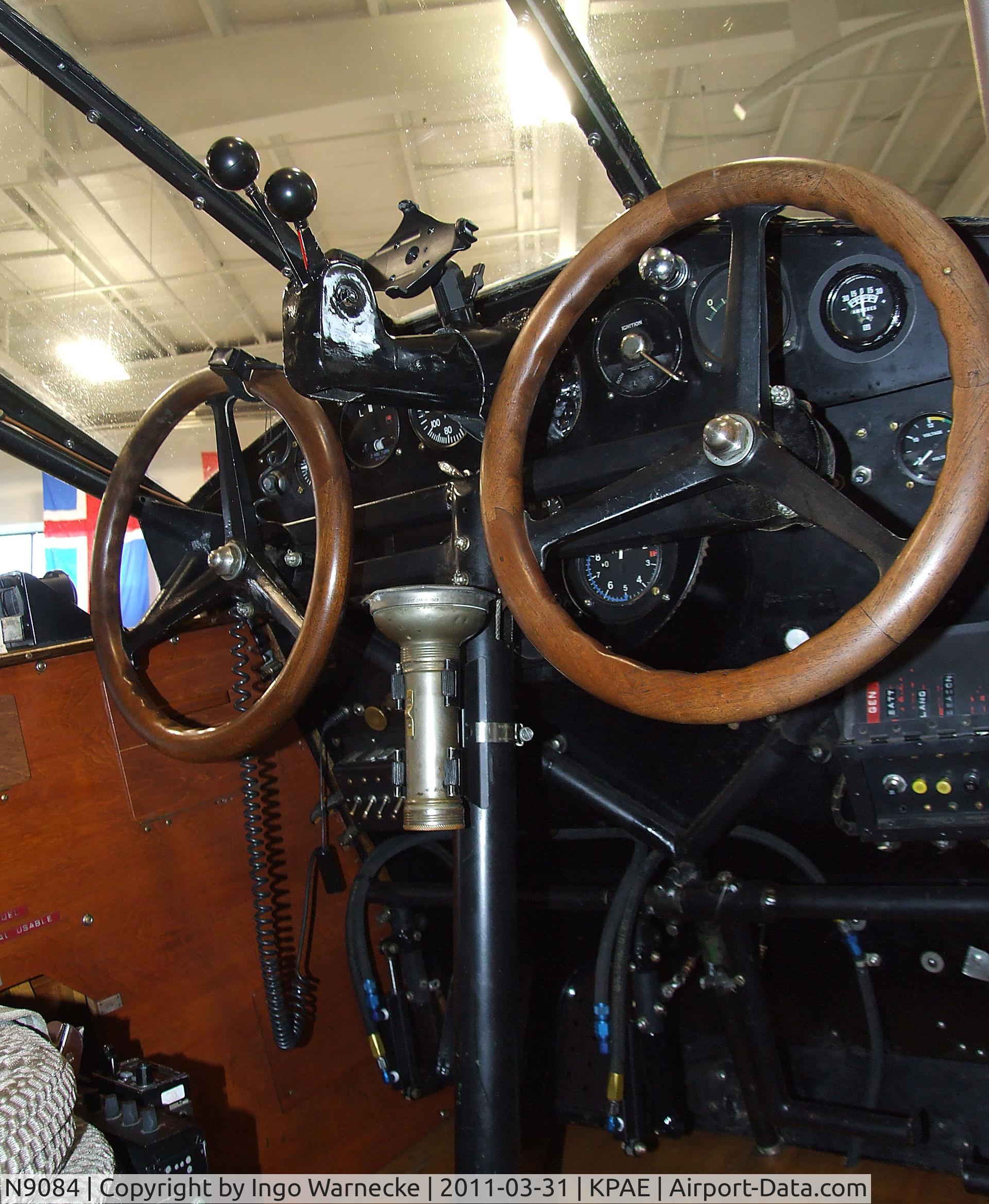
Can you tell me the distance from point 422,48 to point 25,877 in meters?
2.09

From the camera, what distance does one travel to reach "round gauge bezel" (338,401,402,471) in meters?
2.11

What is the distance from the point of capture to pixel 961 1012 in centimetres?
188

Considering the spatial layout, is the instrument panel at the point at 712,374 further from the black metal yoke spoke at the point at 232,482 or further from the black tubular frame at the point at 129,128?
the black tubular frame at the point at 129,128

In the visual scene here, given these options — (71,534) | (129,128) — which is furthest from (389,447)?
(71,534)

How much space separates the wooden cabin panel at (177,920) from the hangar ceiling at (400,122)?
902 millimetres

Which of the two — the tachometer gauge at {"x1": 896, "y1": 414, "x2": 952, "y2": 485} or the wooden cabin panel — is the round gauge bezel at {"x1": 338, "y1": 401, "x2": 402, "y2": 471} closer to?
the wooden cabin panel

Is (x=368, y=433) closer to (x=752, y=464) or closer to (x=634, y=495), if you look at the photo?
(x=634, y=495)

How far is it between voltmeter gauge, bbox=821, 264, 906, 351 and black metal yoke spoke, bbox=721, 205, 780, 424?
39 cm

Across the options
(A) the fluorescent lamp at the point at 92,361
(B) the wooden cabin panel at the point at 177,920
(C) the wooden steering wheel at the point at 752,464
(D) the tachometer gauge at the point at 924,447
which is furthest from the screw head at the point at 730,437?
(A) the fluorescent lamp at the point at 92,361

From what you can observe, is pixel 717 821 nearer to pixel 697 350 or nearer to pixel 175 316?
pixel 697 350

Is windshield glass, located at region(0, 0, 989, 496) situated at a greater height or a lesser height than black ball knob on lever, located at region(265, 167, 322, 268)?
greater

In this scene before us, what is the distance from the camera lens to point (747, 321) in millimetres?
1229

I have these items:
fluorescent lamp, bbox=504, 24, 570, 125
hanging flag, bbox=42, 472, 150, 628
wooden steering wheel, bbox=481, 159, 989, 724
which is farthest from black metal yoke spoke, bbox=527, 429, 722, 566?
hanging flag, bbox=42, 472, 150, 628

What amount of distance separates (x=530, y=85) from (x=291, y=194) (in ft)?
3.28
